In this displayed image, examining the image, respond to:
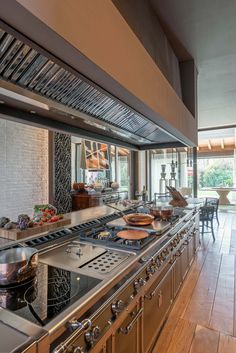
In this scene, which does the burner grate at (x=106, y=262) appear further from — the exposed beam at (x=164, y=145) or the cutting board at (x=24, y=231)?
the exposed beam at (x=164, y=145)

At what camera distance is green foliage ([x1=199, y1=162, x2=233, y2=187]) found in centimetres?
1034

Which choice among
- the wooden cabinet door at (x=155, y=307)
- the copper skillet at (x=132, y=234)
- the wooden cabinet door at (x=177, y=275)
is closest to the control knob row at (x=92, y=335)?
the wooden cabinet door at (x=155, y=307)

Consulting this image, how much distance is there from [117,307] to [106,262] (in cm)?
29

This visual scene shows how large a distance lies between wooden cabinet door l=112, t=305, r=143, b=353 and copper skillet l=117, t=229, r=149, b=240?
1.59 ft

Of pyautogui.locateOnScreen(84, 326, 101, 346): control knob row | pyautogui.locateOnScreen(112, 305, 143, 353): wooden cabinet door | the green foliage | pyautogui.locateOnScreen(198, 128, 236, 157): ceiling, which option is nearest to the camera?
pyautogui.locateOnScreen(84, 326, 101, 346): control knob row

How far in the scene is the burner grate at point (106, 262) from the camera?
126cm

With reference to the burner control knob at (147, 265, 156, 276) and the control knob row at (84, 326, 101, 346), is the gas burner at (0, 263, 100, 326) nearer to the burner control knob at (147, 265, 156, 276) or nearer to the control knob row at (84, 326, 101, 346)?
the control knob row at (84, 326, 101, 346)

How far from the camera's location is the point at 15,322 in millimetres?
762

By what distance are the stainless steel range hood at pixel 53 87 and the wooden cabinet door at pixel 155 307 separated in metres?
1.34

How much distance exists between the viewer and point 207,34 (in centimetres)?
246

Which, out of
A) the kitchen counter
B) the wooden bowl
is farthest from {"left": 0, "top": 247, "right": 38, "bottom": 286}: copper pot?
the wooden bowl

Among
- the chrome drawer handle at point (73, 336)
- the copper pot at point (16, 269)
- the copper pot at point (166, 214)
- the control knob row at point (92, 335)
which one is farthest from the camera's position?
the copper pot at point (166, 214)

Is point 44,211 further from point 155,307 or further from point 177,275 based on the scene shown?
point 177,275

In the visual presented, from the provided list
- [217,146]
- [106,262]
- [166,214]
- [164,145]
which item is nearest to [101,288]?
[106,262]
